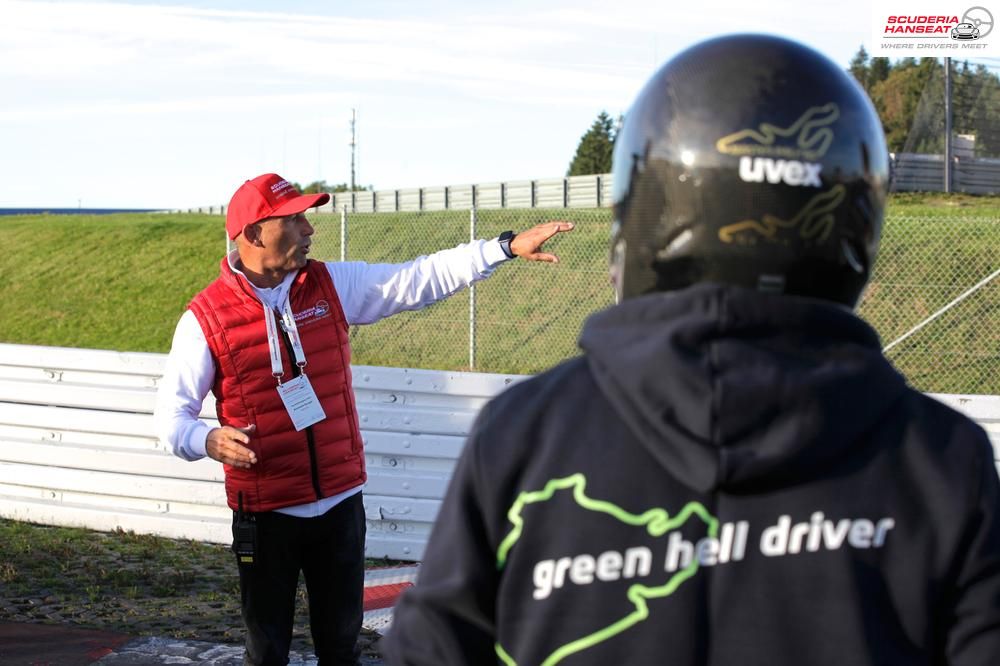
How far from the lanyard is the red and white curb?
6.63 ft

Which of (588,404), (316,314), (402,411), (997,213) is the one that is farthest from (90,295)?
(588,404)

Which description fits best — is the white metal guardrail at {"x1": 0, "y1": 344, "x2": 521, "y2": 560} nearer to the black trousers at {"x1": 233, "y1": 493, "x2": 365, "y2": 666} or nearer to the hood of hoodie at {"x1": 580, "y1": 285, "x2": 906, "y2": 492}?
the black trousers at {"x1": 233, "y1": 493, "x2": 365, "y2": 666}

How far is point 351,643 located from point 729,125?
137 inches

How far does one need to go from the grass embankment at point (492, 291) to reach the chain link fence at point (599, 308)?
0.02 meters

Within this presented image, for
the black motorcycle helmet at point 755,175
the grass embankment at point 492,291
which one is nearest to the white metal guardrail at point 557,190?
the grass embankment at point 492,291

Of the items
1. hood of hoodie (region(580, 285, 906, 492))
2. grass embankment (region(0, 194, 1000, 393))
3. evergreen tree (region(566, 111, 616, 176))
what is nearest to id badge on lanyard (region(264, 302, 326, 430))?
hood of hoodie (region(580, 285, 906, 492))

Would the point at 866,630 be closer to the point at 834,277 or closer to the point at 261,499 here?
the point at 834,277

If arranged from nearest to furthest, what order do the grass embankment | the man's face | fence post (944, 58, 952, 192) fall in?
the man's face < the grass embankment < fence post (944, 58, 952, 192)

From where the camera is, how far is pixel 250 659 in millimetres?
4418

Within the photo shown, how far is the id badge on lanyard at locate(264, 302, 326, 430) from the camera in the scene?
14.5 ft

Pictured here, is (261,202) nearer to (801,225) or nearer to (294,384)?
(294,384)

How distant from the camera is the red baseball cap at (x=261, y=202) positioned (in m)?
4.54

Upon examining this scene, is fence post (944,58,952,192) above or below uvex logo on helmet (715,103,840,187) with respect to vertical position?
above

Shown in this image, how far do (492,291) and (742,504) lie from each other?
A: 59.8 feet
